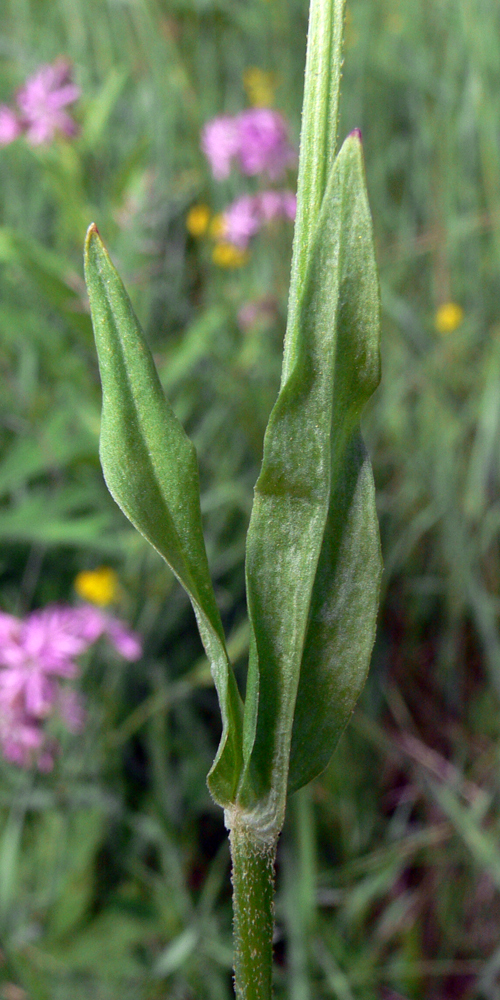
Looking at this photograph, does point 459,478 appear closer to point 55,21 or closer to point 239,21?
point 239,21

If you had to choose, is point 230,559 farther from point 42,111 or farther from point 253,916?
point 253,916

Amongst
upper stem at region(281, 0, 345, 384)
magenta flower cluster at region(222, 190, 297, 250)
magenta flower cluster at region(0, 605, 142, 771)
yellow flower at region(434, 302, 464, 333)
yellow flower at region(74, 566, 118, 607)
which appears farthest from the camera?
yellow flower at region(434, 302, 464, 333)

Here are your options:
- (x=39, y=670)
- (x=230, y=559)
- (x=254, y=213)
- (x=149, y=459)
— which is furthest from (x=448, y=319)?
(x=149, y=459)

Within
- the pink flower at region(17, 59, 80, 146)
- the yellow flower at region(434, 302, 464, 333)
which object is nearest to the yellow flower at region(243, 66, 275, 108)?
the yellow flower at region(434, 302, 464, 333)

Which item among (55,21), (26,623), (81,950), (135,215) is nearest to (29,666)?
(26,623)

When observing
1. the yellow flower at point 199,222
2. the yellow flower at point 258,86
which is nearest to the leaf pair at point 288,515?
the yellow flower at point 199,222

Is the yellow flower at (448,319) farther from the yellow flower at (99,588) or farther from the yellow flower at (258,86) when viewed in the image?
the yellow flower at (99,588)

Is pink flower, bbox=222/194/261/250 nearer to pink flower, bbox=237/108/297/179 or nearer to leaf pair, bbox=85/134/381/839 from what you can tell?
pink flower, bbox=237/108/297/179
